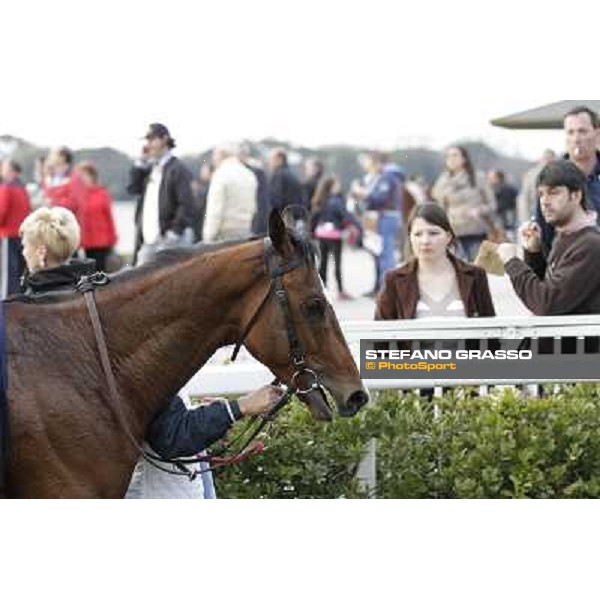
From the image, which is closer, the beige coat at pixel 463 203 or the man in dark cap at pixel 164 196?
the man in dark cap at pixel 164 196

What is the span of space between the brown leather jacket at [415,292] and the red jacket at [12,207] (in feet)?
27.8

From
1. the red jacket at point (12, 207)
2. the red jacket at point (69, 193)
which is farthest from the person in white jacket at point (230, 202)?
the red jacket at point (12, 207)

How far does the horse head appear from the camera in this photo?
5.10 m

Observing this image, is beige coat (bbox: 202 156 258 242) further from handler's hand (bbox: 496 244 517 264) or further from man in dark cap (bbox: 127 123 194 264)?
handler's hand (bbox: 496 244 517 264)

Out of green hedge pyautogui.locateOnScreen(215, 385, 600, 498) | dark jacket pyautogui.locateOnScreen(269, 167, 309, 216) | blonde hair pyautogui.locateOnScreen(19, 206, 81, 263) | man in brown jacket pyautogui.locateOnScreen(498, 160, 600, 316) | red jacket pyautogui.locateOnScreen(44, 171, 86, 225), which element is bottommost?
green hedge pyautogui.locateOnScreen(215, 385, 600, 498)

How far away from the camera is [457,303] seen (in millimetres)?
7434

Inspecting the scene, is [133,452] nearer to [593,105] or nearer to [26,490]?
[26,490]

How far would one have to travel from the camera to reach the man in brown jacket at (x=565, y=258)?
720 cm

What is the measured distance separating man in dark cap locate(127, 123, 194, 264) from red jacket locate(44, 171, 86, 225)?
2076 millimetres

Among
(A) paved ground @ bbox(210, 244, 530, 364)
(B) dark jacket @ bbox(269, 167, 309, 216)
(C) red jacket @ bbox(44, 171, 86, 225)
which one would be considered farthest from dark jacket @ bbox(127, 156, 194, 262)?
(B) dark jacket @ bbox(269, 167, 309, 216)

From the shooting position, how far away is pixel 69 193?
14883 mm

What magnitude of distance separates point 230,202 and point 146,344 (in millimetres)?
8847

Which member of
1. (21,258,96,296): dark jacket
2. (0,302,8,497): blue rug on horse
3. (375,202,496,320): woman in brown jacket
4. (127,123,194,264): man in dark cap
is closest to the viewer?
(0,302,8,497): blue rug on horse

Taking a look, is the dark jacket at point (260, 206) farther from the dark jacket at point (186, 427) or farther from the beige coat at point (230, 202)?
the dark jacket at point (186, 427)
